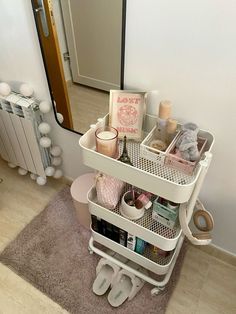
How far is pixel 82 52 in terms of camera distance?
4.20ft

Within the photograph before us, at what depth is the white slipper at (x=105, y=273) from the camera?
1.35 m

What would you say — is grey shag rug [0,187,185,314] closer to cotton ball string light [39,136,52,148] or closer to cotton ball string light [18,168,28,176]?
cotton ball string light [18,168,28,176]

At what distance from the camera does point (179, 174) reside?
0.95 m

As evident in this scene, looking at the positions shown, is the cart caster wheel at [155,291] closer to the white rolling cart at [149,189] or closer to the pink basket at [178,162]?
the white rolling cart at [149,189]

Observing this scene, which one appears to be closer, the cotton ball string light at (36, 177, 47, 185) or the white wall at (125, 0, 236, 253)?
the white wall at (125, 0, 236, 253)

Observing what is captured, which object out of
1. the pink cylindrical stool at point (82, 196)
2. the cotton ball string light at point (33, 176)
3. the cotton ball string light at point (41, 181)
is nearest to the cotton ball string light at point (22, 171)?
the cotton ball string light at point (33, 176)

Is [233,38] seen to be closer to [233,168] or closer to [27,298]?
[233,168]

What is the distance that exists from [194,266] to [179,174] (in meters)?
0.79

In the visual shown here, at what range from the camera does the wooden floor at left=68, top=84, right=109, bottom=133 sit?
130cm

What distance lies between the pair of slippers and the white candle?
0.71 metres

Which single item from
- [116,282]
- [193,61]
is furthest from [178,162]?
[116,282]

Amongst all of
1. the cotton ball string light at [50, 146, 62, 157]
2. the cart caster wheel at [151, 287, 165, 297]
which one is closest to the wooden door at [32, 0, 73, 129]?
the cotton ball string light at [50, 146, 62, 157]

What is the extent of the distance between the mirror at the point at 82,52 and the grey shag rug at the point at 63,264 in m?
0.65

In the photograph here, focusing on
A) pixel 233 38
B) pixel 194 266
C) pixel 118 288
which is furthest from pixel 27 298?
pixel 233 38
